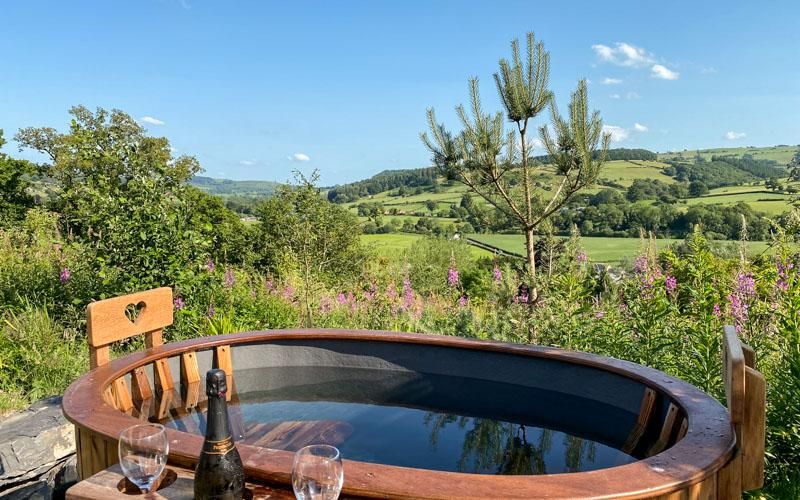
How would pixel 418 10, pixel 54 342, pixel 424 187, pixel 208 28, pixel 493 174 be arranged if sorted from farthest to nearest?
pixel 424 187 → pixel 208 28 → pixel 418 10 → pixel 493 174 → pixel 54 342

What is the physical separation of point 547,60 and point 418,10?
7.72 m

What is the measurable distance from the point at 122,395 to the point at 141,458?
107 centimetres

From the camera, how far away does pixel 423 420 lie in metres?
2.47

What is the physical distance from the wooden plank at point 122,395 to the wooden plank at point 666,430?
2.00 metres

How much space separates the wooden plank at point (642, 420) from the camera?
2033mm

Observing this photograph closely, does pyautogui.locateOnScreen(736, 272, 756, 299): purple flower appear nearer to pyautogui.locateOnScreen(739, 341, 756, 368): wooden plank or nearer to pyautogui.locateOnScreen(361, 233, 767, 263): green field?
pyautogui.locateOnScreen(739, 341, 756, 368): wooden plank

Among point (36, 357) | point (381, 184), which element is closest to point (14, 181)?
point (36, 357)

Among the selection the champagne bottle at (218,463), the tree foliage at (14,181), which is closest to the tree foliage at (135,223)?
the champagne bottle at (218,463)

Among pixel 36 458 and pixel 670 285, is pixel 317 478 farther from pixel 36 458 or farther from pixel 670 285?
pixel 670 285

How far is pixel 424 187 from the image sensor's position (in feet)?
107

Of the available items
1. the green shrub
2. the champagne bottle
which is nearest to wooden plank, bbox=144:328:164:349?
the champagne bottle

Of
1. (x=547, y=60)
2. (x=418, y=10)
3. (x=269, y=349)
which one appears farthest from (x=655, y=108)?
(x=269, y=349)

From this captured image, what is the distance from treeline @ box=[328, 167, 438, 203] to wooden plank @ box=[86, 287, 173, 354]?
29.3 meters

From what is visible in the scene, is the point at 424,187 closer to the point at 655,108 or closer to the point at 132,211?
the point at 655,108
